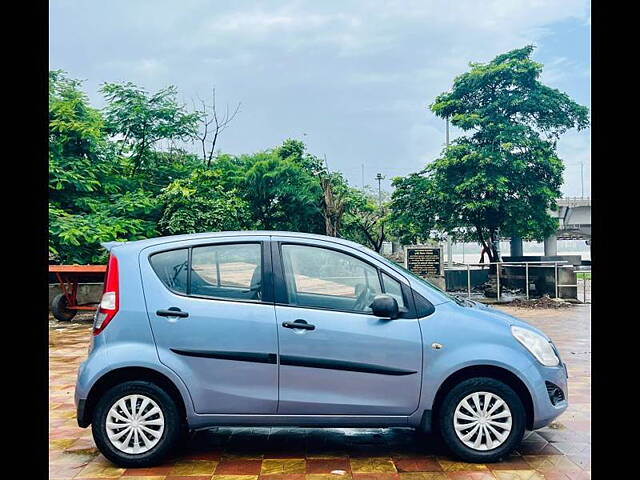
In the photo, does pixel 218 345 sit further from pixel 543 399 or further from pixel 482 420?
pixel 543 399

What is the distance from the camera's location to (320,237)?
15.1 feet

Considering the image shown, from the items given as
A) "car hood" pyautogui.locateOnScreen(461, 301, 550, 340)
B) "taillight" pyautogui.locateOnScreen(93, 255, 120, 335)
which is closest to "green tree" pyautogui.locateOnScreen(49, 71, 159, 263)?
"taillight" pyautogui.locateOnScreen(93, 255, 120, 335)

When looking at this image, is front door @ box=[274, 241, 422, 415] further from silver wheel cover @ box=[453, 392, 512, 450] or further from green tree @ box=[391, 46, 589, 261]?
green tree @ box=[391, 46, 589, 261]

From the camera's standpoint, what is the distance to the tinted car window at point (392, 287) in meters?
4.38

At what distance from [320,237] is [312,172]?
24600 millimetres

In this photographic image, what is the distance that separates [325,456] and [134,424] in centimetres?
145

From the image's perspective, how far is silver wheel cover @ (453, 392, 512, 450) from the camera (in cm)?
419

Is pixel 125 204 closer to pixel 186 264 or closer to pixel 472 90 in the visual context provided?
pixel 186 264

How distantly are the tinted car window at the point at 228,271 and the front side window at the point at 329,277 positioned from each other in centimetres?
25

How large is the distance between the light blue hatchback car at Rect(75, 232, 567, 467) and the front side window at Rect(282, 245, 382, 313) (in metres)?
0.08

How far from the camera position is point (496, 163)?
19797mm

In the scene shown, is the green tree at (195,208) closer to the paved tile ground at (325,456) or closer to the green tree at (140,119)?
the green tree at (140,119)

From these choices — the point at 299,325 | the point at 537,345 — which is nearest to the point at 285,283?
the point at 299,325
